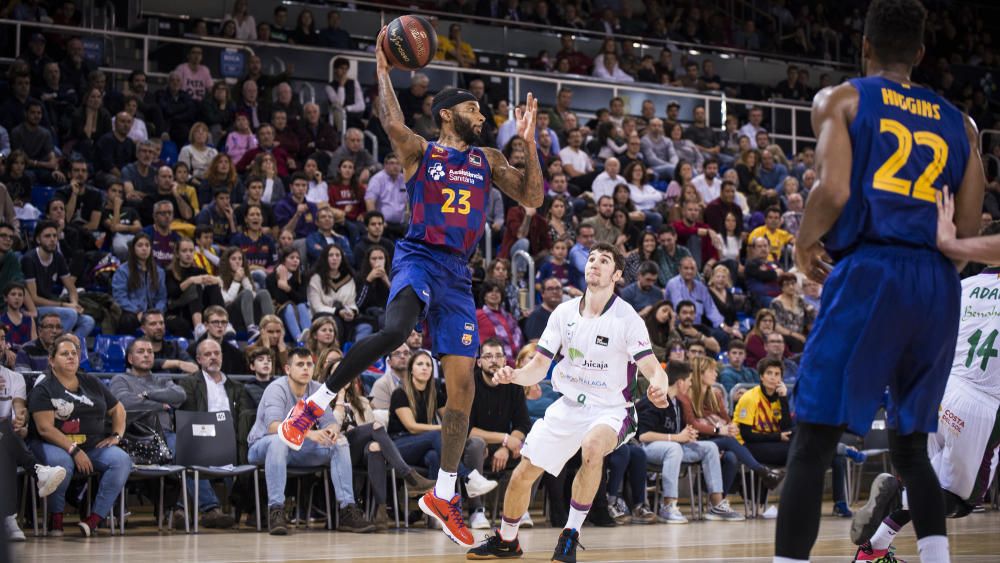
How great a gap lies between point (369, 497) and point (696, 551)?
3635 millimetres

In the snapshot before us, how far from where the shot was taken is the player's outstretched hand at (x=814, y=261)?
13.9 ft

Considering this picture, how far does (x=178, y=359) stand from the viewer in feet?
37.7

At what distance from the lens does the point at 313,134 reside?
15898 millimetres

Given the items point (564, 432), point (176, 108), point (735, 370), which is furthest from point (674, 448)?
point (176, 108)

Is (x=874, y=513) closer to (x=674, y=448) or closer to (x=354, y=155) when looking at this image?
(x=674, y=448)

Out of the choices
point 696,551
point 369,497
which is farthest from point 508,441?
point 696,551

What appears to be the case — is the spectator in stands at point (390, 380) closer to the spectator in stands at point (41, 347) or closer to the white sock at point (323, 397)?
the spectator in stands at point (41, 347)

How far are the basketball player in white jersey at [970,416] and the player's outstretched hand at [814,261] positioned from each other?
7.13 ft

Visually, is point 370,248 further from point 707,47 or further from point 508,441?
point 707,47

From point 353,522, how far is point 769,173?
11382mm

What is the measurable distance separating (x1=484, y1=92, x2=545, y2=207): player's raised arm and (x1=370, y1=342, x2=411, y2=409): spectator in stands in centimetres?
453

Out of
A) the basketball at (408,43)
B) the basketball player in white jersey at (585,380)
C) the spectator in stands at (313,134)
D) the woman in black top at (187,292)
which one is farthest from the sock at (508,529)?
the spectator in stands at (313,134)

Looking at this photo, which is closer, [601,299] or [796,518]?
[796,518]

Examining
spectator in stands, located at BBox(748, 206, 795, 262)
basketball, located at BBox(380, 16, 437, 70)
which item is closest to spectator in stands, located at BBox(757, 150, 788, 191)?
spectator in stands, located at BBox(748, 206, 795, 262)
